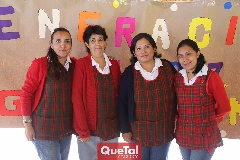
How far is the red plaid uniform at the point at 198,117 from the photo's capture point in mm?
1514

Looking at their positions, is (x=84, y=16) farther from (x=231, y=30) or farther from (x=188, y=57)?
(x=231, y=30)

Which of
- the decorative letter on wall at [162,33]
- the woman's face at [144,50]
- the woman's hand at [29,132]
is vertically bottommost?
the woman's hand at [29,132]

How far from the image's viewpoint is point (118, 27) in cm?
199

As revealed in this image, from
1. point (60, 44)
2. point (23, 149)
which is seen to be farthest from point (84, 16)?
point (23, 149)

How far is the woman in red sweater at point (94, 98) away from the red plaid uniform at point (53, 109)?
0.06 metres

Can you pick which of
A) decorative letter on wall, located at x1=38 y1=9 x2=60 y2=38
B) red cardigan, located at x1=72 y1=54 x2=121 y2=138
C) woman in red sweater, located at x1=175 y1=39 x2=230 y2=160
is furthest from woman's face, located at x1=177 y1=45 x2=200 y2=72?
decorative letter on wall, located at x1=38 y1=9 x2=60 y2=38

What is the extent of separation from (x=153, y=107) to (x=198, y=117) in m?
0.27

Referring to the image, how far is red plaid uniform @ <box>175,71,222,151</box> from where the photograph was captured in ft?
4.97

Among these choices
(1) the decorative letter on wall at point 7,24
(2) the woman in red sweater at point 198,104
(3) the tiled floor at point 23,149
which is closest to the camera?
(2) the woman in red sweater at point 198,104

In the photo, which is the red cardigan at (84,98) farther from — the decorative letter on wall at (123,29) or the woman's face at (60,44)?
the decorative letter on wall at (123,29)

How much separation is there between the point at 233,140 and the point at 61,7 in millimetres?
1769

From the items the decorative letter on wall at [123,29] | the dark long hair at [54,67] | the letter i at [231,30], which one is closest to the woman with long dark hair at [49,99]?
the dark long hair at [54,67]

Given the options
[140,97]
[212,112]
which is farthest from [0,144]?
[212,112]

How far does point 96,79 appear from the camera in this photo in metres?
1.59
